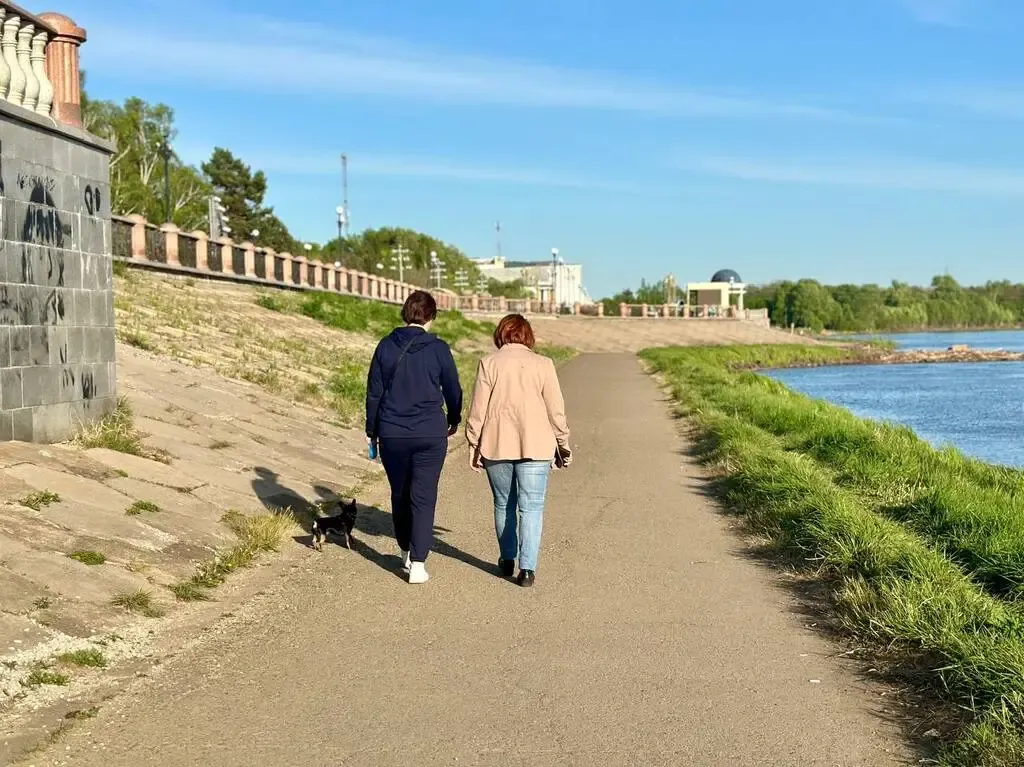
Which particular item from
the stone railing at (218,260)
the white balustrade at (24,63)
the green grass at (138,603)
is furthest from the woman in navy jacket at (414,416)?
the stone railing at (218,260)

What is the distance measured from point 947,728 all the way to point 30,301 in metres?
6.78

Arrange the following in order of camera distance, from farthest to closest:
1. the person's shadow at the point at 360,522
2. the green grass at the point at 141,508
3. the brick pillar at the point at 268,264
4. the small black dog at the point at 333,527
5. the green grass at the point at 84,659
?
1. the brick pillar at the point at 268,264
2. the small black dog at the point at 333,527
3. the person's shadow at the point at 360,522
4. the green grass at the point at 141,508
5. the green grass at the point at 84,659

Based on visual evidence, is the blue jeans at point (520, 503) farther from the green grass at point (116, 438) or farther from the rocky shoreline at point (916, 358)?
the rocky shoreline at point (916, 358)

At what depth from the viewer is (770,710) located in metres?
4.36

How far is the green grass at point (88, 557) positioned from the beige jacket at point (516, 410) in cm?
216

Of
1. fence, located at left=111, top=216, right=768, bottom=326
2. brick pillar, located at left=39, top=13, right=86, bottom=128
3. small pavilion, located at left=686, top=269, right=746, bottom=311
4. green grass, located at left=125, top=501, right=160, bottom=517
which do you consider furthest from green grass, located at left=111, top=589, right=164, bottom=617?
small pavilion, located at left=686, top=269, right=746, bottom=311

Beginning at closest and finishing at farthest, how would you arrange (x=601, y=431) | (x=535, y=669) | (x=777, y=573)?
(x=535, y=669), (x=777, y=573), (x=601, y=431)

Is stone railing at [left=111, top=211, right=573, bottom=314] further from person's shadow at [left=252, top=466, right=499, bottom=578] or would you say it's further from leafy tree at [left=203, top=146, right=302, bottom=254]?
leafy tree at [left=203, top=146, right=302, bottom=254]

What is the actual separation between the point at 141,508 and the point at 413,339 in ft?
7.17

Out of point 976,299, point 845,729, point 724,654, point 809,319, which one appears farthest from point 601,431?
point 976,299

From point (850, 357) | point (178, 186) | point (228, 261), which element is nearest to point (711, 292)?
point (850, 357)

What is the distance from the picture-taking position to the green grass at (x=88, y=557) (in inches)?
234

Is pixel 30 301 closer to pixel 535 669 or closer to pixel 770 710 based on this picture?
pixel 535 669

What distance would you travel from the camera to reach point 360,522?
857 centimetres
